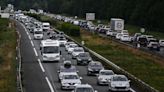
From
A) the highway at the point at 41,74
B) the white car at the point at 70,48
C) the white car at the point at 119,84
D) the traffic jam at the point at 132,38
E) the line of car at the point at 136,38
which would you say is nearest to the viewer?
the white car at the point at 119,84

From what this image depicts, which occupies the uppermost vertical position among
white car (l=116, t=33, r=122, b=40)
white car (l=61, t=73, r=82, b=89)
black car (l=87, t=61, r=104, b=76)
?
A: white car (l=61, t=73, r=82, b=89)

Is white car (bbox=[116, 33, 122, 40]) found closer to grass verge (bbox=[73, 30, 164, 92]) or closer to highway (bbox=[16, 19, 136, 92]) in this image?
grass verge (bbox=[73, 30, 164, 92])

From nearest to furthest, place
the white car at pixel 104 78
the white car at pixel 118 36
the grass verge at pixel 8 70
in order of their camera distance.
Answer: the grass verge at pixel 8 70 < the white car at pixel 104 78 < the white car at pixel 118 36

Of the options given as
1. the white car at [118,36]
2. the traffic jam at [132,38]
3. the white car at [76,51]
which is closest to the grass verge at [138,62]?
the white car at [76,51]

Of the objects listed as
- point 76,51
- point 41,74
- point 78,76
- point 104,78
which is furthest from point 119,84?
point 76,51

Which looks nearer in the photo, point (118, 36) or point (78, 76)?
point (78, 76)

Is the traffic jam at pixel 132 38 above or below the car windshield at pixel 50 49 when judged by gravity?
below

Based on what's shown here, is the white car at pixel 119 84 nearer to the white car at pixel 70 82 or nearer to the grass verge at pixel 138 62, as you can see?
the grass verge at pixel 138 62

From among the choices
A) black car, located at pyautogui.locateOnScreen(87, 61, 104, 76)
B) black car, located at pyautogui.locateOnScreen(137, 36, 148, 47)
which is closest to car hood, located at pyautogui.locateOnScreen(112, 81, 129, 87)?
black car, located at pyautogui.locateOnScreen(87, 61, 104, 76)

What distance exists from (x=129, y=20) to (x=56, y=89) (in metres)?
111

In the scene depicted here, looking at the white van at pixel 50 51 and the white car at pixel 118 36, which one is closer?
the white van at pixel 50 51

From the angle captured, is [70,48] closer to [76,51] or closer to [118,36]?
[76,51]

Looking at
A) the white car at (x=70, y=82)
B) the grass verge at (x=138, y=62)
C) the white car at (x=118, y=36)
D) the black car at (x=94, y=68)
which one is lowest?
the white car at (x=118, y=36)

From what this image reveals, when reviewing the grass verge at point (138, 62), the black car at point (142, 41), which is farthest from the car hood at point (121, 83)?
the black car at point (142, 41)
